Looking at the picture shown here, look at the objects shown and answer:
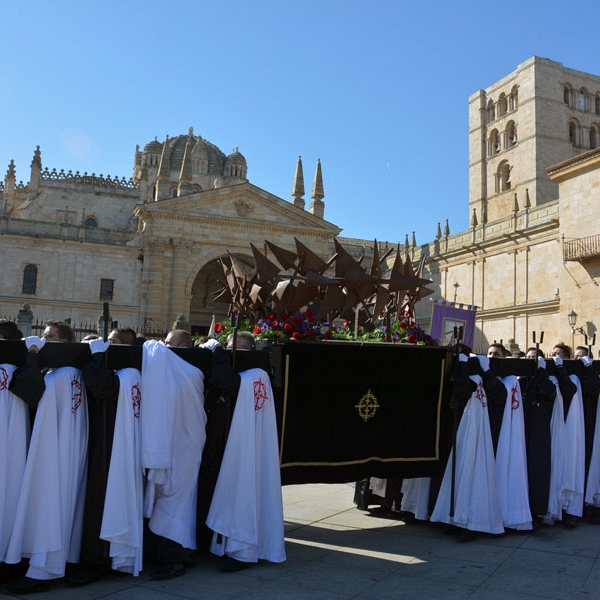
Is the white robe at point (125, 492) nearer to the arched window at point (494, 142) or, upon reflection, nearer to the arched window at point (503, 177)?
the arched window at point (503, 177)

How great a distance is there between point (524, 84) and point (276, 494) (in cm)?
5098

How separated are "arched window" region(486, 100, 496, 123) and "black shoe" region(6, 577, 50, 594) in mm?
55260

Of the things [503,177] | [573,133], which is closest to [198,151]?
[503,177]

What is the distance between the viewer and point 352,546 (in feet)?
19.1

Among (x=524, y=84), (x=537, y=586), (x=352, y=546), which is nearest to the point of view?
(x=537, y=586)

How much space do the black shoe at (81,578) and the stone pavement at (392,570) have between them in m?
0.06

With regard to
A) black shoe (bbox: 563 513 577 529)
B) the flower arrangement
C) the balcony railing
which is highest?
the balcony railing

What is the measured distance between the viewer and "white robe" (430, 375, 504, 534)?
6.08 metres

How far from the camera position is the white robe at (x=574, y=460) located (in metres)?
6.92

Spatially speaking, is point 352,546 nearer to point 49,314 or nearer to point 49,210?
point 49,314

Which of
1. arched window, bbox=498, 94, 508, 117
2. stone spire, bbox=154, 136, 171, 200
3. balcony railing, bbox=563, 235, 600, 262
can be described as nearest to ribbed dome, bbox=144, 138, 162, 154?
stone spire, bbox=154, 136, 171, 200

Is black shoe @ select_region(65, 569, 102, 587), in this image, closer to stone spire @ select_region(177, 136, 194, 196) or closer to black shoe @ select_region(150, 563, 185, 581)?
black shoe @ select_region(150, 563, 185, 581)

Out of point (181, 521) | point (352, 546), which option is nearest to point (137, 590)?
point (181, 521)

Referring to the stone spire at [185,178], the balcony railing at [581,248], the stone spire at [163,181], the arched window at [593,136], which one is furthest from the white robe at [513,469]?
the arched window at [593,136]
